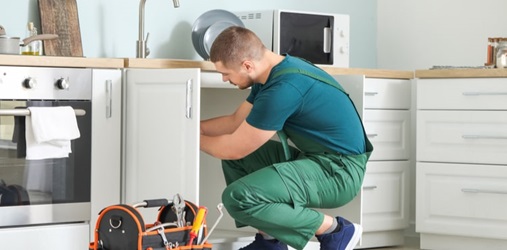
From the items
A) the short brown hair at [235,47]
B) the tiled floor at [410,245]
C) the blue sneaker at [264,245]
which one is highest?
the short brown hair at [235,47]

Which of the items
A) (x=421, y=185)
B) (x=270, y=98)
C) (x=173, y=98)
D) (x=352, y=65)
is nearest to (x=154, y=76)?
(x=173, y=98)

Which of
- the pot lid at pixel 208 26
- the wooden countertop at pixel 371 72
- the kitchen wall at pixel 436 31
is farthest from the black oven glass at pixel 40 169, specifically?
the kitchen wall at pixel 436 31

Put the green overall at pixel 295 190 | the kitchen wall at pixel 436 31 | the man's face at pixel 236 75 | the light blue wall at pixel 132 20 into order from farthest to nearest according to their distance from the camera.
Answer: the kitchen wall at pixel 436 31 < the light blue wall at pixel 132 20 < the man's face at pixel 236 75 < the green overall at pixel 295 190

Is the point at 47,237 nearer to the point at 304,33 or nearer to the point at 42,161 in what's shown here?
the point at 42,161

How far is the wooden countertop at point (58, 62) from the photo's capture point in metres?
3.19

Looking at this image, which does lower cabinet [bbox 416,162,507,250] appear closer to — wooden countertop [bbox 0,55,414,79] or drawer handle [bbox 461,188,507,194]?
drawer handle [bbox 461,188,507,194]

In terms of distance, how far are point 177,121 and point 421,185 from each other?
1496 millimetres

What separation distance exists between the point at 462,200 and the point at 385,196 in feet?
1.13

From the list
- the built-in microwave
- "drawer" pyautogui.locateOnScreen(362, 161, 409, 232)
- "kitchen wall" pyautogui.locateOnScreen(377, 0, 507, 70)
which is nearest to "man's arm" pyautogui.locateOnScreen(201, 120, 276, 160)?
the built-in microwave

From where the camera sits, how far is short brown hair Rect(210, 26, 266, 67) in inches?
130

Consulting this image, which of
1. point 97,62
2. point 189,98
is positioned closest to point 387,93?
point 189,98

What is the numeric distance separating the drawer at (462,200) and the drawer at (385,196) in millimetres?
102

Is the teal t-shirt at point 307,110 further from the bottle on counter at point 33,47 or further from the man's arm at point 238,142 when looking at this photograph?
the bottle on counter at point 33,47

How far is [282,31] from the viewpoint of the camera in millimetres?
4270
